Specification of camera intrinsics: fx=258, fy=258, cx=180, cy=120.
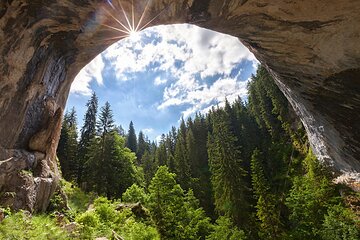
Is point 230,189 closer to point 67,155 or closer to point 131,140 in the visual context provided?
point 67,155

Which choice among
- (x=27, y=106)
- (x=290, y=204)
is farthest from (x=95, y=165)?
(x=27, y=106)

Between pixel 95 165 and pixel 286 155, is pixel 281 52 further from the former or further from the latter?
pixel 286 155

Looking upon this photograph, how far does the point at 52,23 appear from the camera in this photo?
8867mm

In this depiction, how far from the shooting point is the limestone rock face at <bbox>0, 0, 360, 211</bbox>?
8.09 meters

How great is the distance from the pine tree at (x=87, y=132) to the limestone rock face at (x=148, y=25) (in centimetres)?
3444

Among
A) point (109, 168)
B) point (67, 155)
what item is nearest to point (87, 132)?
point (67, 155)

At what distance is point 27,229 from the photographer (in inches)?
350

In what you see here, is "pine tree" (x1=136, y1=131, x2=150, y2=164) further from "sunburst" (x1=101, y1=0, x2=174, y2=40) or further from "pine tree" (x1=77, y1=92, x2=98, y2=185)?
"sunburst" (x1=101, y1=0, x2=174, y2=40)

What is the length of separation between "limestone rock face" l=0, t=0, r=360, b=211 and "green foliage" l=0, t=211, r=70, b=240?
47.8 inches

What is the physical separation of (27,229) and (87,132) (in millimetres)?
45718

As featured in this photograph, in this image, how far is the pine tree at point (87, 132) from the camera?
153 feet

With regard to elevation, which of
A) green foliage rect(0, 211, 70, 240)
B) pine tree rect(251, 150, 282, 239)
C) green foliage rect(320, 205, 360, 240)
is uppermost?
pine tree rect(251, 150, 282, 239)

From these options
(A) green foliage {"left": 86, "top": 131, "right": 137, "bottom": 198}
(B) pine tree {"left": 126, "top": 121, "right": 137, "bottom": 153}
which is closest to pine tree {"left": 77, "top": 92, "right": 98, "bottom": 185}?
(A) green foliage {"left": 86, "top": 131, "right": 137, "bottom": 198}

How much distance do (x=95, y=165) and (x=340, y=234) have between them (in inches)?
1268
